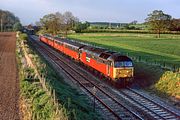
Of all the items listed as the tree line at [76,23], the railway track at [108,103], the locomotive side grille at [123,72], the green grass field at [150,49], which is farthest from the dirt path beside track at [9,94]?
the tree line at [76,23]

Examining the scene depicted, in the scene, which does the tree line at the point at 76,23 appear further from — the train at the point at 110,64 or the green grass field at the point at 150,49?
the train at the point at 110,64

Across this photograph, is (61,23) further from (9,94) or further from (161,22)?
(9,94)

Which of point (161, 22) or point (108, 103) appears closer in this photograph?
point (108, 103)

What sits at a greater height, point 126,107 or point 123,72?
point 123,72

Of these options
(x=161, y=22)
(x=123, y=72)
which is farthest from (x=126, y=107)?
(x=161, y=22)

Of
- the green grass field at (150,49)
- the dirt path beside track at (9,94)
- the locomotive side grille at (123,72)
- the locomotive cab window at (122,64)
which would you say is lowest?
the green grass field at (150,49)

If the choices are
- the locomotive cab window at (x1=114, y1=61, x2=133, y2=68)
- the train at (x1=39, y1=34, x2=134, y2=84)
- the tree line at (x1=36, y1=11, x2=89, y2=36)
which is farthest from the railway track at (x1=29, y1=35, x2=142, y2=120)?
the tree line at (x1=36, y1=11, x2=89, y2=36)

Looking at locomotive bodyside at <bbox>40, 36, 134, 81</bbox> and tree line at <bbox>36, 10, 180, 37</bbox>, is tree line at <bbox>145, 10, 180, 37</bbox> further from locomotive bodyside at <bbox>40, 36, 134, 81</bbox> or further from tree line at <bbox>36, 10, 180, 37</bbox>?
locomotive bodyside at <bbox>40, 36, 134, 81</bbox>

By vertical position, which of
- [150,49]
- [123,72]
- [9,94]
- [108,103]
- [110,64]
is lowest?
[108,103]

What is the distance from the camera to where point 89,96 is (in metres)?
27.4

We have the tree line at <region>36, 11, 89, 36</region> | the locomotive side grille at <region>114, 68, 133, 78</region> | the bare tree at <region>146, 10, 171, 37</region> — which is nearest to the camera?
the locomotive side grille at <region>114, 68, 133, 78</region>

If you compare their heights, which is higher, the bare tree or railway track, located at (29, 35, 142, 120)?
the bare tree

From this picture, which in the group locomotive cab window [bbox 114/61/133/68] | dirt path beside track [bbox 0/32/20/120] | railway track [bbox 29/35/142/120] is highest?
locomotive cab window [bbox 114/61/133/68]

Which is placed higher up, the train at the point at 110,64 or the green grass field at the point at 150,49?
the train at the point at 110,64
